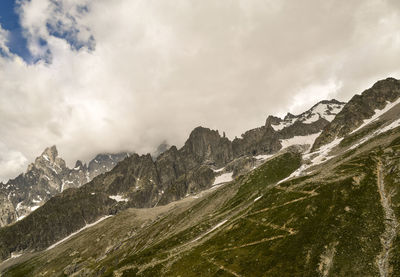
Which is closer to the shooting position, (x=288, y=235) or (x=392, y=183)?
(x=288, y=235)

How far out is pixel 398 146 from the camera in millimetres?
112625

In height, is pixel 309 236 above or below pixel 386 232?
above

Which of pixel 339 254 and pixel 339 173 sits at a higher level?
pixel 339 173

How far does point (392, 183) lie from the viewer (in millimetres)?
82625

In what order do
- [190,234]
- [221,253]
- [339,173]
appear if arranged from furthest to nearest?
[190,234]
[339,173]
[221,253]

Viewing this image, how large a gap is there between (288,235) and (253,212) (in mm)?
33320

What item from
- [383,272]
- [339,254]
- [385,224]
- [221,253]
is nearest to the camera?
[383,272]

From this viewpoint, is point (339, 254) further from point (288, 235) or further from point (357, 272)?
point (288, 235)

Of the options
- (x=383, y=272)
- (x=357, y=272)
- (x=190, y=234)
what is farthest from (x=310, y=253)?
(x=190, y=234)

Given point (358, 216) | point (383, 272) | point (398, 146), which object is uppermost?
point (398, 146)

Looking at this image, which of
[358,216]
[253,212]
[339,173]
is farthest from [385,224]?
[253,212]

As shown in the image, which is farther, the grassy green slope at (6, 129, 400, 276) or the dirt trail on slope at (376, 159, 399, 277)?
the grassy green slope at (6, 129, 400, 276)

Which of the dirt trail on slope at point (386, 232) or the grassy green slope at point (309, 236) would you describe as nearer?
the dirt trail on slope at point (386, 232)

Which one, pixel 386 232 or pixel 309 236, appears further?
pixel 309 236
